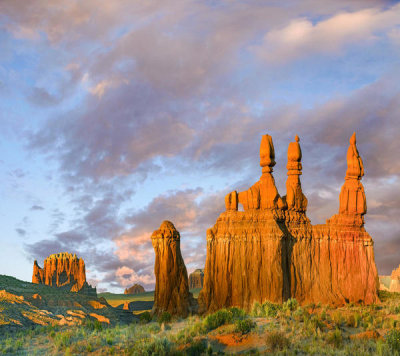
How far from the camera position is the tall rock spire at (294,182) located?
46.5 m

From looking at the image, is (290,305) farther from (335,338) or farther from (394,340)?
(394,340)

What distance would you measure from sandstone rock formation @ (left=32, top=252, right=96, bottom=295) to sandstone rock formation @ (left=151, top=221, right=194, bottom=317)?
76563mm

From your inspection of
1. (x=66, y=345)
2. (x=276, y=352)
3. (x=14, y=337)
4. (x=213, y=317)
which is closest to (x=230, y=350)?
(x=276, y=352)

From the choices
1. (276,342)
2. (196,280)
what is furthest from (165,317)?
(196,280)

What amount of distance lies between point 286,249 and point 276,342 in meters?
21.7

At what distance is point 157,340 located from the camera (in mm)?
23938

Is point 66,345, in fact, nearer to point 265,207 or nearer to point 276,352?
point 276,352

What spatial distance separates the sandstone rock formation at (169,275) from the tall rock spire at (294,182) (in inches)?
441

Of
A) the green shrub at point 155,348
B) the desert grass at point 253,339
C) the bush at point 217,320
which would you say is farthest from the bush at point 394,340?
the green shrub at point 155,348

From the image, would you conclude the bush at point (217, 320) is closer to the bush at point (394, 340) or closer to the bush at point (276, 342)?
the bush at point (276, 342)

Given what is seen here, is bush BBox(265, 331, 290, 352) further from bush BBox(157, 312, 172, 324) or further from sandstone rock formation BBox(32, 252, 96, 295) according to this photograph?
sandstone rock formation BBox(32, 252, 96, 295)

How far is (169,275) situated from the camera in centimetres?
4784

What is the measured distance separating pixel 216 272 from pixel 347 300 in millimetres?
11675

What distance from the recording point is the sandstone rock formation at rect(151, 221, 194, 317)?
155 feet
